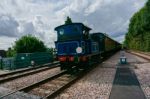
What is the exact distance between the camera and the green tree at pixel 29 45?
1807 inches

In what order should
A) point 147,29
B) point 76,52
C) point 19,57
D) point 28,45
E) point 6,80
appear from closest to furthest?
point 6,80, point 76,52, point 19,57, point 28,45, point 147,29

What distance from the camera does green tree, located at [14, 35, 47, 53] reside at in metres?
45.9

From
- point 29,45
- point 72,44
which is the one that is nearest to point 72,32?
point 72,44

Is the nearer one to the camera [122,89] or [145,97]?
[145,97]

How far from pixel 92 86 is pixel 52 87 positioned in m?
1.87

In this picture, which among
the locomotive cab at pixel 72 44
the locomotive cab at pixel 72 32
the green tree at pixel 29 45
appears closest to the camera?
the locomotive cab at pixel 72 44

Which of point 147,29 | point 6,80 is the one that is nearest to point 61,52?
point 6,80

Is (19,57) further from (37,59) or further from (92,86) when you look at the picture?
(92,86)

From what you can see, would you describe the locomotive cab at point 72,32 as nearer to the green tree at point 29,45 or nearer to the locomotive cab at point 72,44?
the locomotive cab at point 72,44

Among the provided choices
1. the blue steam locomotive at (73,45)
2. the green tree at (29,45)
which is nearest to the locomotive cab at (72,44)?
the blue steam locomotive at (73,45)

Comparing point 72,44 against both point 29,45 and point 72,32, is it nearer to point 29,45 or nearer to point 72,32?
point 72,32

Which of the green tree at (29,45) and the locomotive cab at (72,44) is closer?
the locomotive cab at (72,44)

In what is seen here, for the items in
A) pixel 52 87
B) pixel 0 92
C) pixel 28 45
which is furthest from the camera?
pixel 28 45

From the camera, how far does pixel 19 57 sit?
Result: 858 inches
